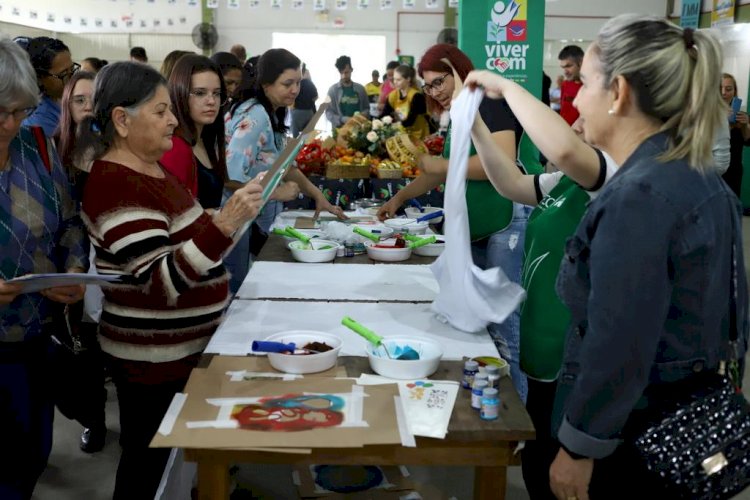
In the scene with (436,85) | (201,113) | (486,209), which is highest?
(436,85)

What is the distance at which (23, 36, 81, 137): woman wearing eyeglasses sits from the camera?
3.20 metres

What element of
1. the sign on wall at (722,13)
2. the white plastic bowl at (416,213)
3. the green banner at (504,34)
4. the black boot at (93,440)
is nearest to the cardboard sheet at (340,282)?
the white plastic bowl at (416,213)

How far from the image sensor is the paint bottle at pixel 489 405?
1417 millimetres

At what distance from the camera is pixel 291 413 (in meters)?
A: 1.41

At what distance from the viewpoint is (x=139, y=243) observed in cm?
172

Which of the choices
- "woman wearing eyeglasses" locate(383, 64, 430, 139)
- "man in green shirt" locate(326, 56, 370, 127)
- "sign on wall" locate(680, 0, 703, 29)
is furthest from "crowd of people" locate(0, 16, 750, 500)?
"sign on wall" locate(680, 0, 703, 29)

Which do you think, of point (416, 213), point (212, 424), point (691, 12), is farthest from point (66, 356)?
point (691, 12)

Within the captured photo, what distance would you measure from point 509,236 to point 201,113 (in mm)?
1242

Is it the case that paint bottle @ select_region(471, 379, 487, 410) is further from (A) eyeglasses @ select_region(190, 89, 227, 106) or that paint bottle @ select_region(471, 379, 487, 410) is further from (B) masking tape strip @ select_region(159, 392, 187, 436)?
(A) eyeglasses @ select_region(190, 89, 227, 106)

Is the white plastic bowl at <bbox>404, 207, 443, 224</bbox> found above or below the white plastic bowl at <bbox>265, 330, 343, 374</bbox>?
below

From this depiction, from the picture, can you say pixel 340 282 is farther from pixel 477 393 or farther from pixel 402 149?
pixel 402 149

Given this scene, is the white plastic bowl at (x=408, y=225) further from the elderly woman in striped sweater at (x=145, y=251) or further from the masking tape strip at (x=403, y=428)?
the masking tape strip at (x=403, y=428)

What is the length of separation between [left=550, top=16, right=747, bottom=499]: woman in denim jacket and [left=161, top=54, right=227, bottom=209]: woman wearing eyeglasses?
179 cm

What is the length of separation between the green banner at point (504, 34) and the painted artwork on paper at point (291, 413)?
14.2 ft
